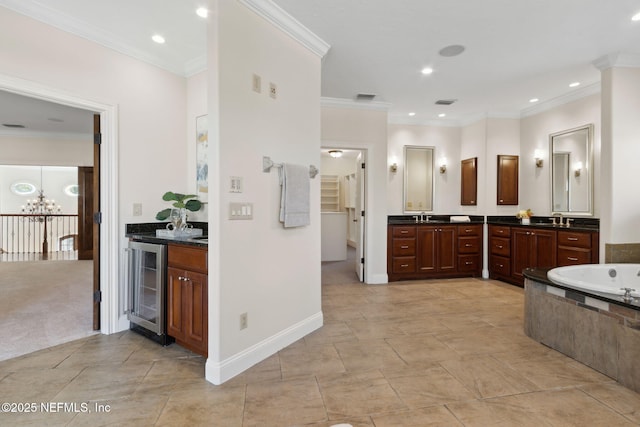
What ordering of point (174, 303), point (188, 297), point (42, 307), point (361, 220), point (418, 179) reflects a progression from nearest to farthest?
1. point (188, 297)
2. point (174, 303)
3. point (42, 307)
4. point (361, 220)
5. point (418, 179)

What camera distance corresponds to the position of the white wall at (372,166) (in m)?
4.74

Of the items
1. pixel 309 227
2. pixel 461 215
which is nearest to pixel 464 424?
pixel 309 227

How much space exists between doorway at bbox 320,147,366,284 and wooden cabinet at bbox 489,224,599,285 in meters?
2.26

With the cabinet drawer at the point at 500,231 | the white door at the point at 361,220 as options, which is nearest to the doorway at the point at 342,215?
the white door at the point at 361,220

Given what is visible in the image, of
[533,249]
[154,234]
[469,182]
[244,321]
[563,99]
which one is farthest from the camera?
[469,182]

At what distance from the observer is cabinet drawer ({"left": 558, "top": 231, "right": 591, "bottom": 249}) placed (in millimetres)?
3668

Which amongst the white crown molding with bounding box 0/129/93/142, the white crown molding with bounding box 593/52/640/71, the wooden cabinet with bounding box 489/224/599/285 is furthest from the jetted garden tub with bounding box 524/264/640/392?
the white crown molding with bounding box 0/129/93/142

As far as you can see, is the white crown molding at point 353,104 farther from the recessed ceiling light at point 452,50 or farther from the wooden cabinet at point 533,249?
the wooden cabinet at point 533,249

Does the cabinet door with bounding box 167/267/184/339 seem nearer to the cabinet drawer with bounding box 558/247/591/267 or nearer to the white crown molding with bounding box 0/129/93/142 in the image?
the cabinet drawer with bounding box 558/247/591/267

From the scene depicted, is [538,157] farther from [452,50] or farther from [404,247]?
[452,50]

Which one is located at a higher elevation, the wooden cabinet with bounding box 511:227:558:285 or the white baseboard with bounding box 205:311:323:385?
the wooden cabinet with bounding box 511:227:558:285

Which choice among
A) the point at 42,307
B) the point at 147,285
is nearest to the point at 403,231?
the point at 147,285

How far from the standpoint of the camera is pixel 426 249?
5090 mm

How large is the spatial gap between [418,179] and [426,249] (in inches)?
54.9
